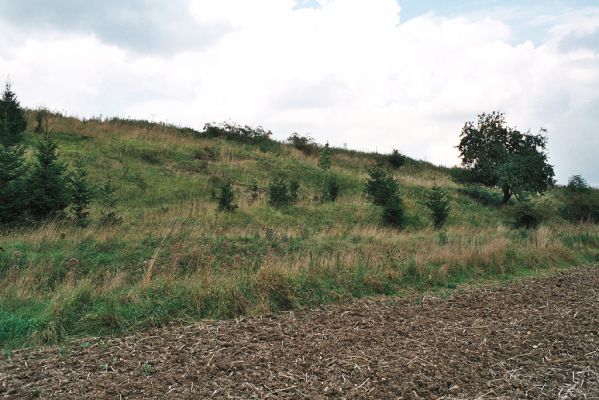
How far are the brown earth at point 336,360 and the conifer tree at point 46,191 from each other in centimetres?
950

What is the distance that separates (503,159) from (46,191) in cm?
Answer: 2657

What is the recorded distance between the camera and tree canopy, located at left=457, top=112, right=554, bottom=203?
2927 centimetres

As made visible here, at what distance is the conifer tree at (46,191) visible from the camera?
536 inches

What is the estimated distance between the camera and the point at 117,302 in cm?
677

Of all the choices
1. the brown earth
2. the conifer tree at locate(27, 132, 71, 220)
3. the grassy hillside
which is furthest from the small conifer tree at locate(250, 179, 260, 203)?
the brown earth

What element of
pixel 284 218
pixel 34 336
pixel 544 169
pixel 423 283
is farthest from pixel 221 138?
pixel 34 336

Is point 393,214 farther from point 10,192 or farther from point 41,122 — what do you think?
point 41,122

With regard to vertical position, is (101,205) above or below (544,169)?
below

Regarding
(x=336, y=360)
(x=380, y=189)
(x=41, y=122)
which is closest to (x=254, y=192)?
(x=380, y=189)

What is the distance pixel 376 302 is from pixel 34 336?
16.5 feet

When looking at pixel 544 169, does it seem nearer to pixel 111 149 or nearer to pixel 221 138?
pixel 221 138

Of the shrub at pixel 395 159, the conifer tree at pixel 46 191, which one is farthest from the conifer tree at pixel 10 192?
the shrub at pixel 395 159

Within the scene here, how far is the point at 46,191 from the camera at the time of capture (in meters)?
13.9

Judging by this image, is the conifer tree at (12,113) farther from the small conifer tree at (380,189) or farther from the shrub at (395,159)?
the shrub at (395,159)
